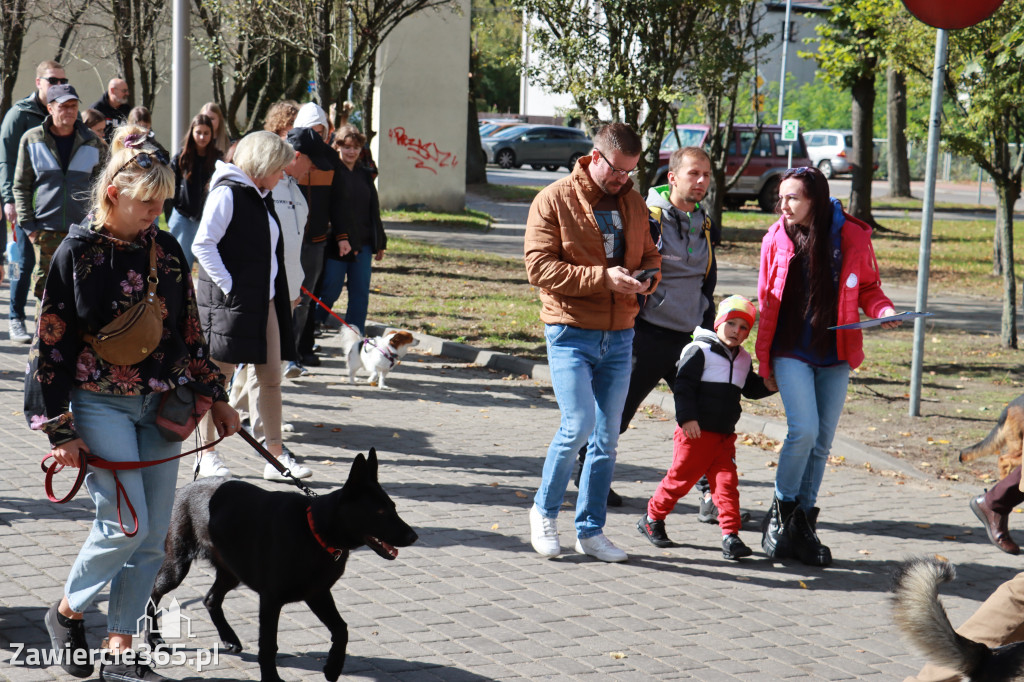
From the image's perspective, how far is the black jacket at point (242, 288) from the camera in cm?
643

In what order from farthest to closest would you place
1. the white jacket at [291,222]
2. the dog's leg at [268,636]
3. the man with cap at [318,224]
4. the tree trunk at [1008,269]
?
1. the tree trunk at [1008,269]
2. the man with cap at [318,224]
3. the white jacket at [291,222]
4. the dog's leg at [268,636]

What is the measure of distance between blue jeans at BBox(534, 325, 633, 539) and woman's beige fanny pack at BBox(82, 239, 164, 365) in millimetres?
2460

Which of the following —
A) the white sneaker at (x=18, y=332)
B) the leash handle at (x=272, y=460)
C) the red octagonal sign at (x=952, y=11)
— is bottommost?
the white sneaker at (x=18, y=332)

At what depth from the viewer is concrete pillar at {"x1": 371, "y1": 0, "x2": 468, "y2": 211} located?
25.1 m

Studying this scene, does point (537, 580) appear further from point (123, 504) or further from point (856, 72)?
point (856, 72)

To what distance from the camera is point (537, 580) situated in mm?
5562

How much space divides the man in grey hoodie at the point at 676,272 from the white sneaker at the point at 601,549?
1.22 meters

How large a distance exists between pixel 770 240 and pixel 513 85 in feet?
249

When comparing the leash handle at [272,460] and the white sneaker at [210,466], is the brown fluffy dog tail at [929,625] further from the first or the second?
the white sneaker at [210,466]

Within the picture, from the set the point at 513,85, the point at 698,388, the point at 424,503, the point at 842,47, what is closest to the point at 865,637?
the point at 698,388

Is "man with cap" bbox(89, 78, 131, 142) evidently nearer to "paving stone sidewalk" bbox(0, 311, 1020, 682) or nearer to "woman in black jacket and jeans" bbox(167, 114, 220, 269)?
"woman in black jacket and jeans" bbox(167, 114, 220, 269)

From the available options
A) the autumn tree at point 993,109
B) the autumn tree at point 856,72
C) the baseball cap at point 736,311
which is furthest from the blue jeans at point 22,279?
the autumn tree at point 856,72

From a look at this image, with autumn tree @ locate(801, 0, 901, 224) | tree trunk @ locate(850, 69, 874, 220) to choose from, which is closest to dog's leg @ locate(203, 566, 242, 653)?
autumn tree @ locate(801, 0, 901, 224)

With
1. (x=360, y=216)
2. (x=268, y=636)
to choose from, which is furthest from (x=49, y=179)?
(x=268, y=636)
